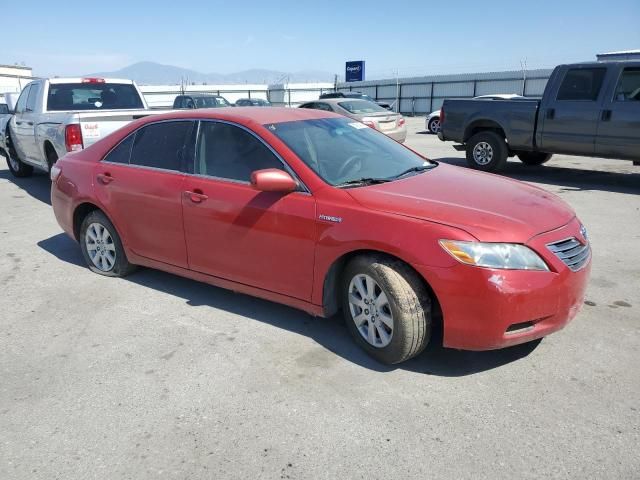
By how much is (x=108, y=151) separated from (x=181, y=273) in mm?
1447

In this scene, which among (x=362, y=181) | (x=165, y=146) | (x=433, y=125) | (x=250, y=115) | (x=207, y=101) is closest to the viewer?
(x=362, y=181)

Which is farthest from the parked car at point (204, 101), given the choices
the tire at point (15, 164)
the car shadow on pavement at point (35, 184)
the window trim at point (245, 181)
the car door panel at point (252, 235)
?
the car door panel at point (252, 235)

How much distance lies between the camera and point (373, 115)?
553 inches

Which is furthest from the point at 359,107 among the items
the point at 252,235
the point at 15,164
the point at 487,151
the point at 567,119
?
the point at 252,235

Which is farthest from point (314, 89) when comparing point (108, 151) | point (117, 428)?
point (117, 428)

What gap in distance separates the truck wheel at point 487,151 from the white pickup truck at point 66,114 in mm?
6272

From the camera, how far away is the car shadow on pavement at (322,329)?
348 cm

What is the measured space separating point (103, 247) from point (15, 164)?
7.58 metres

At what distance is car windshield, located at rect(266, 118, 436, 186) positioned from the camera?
12.7 ft

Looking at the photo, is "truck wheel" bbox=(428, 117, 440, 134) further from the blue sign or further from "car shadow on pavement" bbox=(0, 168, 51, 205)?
the blue sign

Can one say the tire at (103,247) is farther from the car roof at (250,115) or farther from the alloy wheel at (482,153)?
the alloy wheel at (482,153)

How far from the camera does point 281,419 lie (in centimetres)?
296

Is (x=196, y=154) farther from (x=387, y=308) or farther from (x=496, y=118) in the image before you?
(x=496, y=118)

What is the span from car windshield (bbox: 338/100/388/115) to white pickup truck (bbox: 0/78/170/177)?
A: 6.41m
